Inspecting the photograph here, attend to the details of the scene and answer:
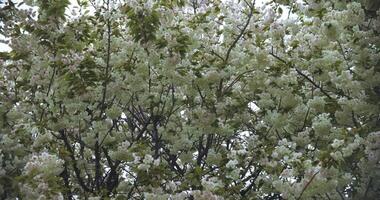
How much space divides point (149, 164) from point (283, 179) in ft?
3.87

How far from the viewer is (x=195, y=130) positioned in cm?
646

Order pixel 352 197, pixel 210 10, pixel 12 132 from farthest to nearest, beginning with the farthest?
pixel 210 10 < pixel 12 132 < pixel 352 197

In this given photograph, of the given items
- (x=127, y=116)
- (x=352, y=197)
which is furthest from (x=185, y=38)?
(x=352, y=197)

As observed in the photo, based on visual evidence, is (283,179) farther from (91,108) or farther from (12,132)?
(12,132)

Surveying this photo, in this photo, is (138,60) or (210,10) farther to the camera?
(210,10)

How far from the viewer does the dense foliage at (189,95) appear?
17.3 feet

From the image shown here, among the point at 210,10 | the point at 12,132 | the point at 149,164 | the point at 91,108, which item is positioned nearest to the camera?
the point at 149,164

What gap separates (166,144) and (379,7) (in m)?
3.05

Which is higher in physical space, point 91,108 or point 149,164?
point 91,108

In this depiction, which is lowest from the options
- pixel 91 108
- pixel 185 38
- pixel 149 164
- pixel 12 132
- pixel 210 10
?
pixel 149 164

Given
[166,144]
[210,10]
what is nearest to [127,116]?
[166,144]

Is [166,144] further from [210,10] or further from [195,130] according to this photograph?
[210,10]

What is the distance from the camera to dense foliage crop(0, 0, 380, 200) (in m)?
5.27

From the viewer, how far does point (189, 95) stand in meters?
6.69
